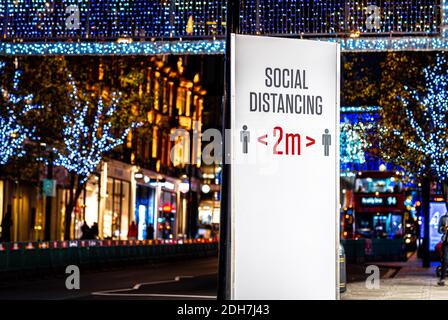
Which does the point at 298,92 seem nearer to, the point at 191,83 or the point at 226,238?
the point at 226,238

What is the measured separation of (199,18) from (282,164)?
6.81 m

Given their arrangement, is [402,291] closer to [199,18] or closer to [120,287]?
[120,287]

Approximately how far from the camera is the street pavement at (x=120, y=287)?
21.4 metres

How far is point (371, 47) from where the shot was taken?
16859mm

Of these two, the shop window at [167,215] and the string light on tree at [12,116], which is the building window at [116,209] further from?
the string light on tree at [12,116]

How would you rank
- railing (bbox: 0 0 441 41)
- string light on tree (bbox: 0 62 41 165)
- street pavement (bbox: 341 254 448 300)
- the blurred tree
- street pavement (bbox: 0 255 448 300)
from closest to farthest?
1. railing (bbox: 0 0 441 41)
2. street pavement (bbox: 341 254 448 300)
3. street pavement (bbox: 0 255 448 300)
4. string light on tree (bbox: 0 62 41 165)
5. the blurred tree

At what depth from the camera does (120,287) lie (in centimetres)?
2483

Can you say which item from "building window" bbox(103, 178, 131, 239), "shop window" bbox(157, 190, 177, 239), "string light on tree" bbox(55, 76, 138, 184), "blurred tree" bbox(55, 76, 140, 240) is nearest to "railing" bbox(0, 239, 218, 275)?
"blurred tree" bbox(55, 76, 140, 240)

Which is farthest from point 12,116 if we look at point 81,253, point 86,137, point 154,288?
point 154,288

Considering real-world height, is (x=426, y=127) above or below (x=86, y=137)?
below

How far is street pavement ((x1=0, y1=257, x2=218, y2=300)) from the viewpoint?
70.2 feet

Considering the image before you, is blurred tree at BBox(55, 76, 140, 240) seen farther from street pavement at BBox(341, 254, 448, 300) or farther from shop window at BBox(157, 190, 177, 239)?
shop window at BBox(157, 190, 177, 239)

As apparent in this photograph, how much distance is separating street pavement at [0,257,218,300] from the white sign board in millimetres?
9648
